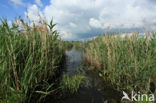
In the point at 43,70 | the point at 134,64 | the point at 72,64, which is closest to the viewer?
the point at 134,64

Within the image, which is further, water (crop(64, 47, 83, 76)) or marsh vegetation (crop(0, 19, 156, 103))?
water (crop(64, 47, 83, 76))

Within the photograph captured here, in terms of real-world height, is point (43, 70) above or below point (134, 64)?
below

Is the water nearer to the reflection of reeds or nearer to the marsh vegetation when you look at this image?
the marsh vegetation

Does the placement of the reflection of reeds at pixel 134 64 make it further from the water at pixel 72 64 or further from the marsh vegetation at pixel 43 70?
the water at pixel 72 64

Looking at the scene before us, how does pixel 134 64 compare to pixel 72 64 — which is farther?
pixel 72 64

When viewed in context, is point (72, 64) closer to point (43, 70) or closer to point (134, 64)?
point (43, 70)

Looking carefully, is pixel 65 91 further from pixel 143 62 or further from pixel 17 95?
pixel 143 62

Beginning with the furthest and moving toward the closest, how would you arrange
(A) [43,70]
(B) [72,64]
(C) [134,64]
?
(B) [72,64] < (A) [43,70] < (C) [134,64]

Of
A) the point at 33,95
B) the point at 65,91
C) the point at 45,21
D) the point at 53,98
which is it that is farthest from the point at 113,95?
the point at 45,21

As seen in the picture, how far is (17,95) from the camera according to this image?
1.70m

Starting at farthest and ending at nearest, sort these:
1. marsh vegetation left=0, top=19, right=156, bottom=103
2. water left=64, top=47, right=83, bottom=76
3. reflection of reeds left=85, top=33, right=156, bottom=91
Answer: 1. water left=64, top=47, right=83, bottom=76
2. reflection of reeds left=85, top=33, right=156, bottom=91
3. marsh vegetation left=0, top=19, right=156, bottom=103

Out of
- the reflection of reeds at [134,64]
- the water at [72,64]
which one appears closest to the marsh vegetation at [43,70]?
the reflection of reeds at [134,64]

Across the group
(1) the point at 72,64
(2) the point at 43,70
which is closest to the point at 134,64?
(2) the point at 43,70

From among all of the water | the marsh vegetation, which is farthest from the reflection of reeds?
the water
